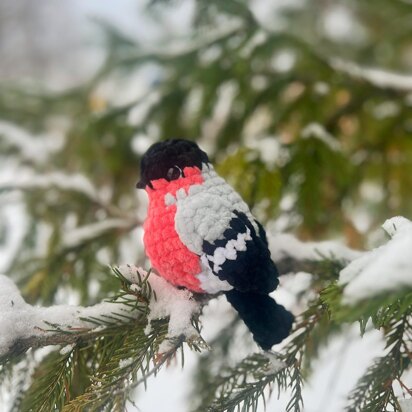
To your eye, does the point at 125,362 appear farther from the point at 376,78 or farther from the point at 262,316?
the point at 376,78

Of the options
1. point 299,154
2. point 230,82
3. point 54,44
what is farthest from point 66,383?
point 54,44

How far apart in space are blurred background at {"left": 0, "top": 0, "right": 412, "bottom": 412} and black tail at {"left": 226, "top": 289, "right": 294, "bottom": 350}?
34 centimetres

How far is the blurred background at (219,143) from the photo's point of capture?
4.80 ft

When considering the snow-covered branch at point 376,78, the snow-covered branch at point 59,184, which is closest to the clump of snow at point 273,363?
the snow-covered branch at point 59,184

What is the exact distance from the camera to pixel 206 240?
779 mm

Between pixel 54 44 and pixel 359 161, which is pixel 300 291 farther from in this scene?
pixel 54 44

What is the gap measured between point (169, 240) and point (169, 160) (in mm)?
155

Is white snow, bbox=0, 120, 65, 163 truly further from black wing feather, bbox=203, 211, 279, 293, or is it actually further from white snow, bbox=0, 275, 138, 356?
black wing feather, bbox=203, 211, 279, 293

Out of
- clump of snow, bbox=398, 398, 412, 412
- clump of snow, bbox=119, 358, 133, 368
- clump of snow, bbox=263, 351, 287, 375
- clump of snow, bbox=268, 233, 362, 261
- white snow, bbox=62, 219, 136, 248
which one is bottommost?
white snow, bbox=62, 219, 136, 248

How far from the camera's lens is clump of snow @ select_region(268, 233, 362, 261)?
102 centimetres

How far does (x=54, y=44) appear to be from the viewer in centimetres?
1107

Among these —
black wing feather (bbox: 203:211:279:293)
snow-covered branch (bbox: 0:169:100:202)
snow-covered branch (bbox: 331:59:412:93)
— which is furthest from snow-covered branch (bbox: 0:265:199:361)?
snow-covered branch (bbox: 331:59:412:93)

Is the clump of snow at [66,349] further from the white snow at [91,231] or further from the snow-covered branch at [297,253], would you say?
the white snow at [91,231]

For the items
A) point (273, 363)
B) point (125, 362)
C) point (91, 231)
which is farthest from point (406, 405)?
point (91, 231)
